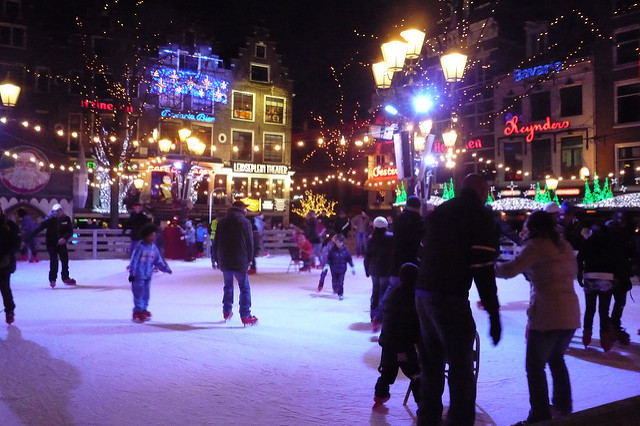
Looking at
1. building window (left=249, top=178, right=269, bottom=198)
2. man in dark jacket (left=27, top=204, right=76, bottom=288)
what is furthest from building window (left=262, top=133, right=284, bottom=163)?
man in dark jacket (left=27, top=204, right=76, bottom=288)

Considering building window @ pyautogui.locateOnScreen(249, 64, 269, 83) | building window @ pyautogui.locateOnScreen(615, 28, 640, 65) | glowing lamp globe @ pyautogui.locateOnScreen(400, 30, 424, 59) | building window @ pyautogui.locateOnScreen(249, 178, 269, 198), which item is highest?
building window @ pyautogui.locateOnScreen(249, 64, 269, 83)

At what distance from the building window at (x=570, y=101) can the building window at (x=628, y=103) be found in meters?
1.77

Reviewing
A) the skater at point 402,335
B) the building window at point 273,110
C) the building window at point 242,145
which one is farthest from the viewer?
the building window at point 273,110

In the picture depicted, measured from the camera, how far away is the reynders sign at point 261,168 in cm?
3594

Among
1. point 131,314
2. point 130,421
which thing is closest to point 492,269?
point 130,421

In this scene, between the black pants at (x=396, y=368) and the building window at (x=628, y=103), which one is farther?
the building window at (x=628, y=103)

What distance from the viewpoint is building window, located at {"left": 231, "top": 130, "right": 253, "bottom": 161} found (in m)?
36.1

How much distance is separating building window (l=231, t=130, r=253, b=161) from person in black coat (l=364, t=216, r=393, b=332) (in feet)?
95.7

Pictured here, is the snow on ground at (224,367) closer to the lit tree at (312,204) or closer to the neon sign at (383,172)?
the neon sign at (383,172)

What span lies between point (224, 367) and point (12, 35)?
101ft

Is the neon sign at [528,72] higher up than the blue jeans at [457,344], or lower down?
higher up

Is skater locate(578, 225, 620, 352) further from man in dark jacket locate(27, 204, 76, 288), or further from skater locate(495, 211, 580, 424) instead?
man in dark jacket locate(27, 204, 76, 288)

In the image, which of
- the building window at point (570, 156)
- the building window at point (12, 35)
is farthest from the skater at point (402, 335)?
the building window at point (12, 35)

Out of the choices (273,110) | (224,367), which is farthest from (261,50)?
(224,367)
